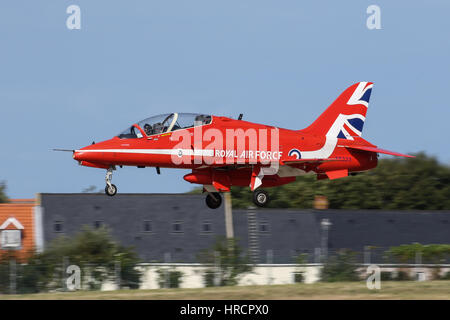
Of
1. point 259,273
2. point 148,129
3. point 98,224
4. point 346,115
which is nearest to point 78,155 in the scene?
point 148,129

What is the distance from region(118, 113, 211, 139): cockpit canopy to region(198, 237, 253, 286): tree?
14417 mm

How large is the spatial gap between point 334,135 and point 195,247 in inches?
992

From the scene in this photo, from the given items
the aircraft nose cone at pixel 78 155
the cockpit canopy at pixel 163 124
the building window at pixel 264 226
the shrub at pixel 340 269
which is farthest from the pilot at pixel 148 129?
the building window at pixel 264 226

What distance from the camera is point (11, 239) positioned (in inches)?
2122

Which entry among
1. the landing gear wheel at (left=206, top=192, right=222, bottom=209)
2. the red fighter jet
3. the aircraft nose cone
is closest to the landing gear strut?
the red fighter jet

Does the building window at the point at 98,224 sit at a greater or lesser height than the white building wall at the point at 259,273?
greater

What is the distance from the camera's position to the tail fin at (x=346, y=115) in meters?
33.0

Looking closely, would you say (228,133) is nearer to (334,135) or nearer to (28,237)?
(334,135)

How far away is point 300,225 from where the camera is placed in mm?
58812

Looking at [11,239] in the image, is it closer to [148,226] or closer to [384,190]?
[148,226]

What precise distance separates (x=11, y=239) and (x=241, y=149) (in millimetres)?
28249

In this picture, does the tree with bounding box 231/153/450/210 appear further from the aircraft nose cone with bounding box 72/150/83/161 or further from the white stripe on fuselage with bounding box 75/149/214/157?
the aircraft nose cone with bounding box 72/150/83/161

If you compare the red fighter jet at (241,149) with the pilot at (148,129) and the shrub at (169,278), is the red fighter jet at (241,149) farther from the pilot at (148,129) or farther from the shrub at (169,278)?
the shrub at (169,278)

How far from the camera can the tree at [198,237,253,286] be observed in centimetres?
4288
